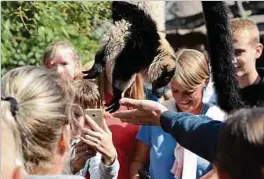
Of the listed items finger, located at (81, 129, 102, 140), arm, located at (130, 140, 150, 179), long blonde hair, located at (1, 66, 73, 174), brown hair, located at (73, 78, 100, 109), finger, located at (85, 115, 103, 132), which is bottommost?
arm, located at (130, 140, 150, 179)

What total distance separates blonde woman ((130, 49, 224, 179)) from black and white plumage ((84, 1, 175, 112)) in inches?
8.2

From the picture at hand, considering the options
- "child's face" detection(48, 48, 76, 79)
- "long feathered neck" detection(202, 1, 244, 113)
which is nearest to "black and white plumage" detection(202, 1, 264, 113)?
"long feathered neck" detection(202, 1, 244, 113)

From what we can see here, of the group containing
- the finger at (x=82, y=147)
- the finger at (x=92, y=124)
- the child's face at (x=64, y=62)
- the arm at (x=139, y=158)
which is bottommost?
the arm at (x=139, y=158)

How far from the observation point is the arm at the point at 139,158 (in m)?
3.07

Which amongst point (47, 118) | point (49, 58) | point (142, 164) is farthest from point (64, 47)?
point (47, 118)

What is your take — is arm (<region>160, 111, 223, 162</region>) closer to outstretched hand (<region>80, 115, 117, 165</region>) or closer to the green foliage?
outstretched hand (<region>80, 115, 117, 165</region>)

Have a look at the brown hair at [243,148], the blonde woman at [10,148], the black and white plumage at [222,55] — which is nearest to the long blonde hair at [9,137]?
the blonde woman at [10,148]

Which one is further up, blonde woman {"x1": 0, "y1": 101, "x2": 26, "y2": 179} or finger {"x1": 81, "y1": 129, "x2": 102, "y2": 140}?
blonde woman {"x1": 0, "y1": 101, "x2": 26, "y2": 179}

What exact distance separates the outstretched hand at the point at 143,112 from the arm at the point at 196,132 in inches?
3.6

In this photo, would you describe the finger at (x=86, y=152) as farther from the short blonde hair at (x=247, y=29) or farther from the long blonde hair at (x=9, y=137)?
the long blonde hair at (x=9, y=137)

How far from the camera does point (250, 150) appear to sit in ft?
5.72

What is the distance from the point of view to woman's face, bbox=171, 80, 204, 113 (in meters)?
3.03

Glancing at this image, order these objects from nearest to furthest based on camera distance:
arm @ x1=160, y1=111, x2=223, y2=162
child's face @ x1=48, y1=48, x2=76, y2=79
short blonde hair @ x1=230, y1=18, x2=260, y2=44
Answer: arm @ x1=160, y1=111, x2=223, y2=162, short blonde hair @ x1=230, y1=18, x2=260, y2=44, child's face @ x1=48, y1=48, x2=76, y2=79

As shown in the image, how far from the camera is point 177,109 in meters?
3.08
